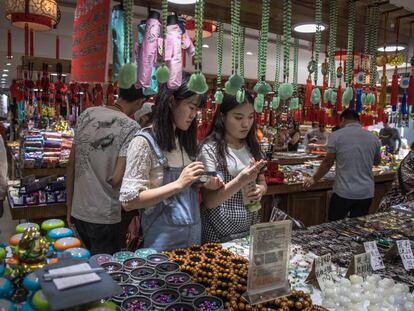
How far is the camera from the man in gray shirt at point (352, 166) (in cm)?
351

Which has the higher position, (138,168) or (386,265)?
(138,168)

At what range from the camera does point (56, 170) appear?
173 inches

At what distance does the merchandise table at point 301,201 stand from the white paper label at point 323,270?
97.7 inches

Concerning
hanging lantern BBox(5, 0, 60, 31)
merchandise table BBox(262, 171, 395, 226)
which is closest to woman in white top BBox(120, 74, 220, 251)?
hanging lantern BBox(5, 0, 60, 31)

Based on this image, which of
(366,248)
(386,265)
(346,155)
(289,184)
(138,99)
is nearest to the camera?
(366,248)

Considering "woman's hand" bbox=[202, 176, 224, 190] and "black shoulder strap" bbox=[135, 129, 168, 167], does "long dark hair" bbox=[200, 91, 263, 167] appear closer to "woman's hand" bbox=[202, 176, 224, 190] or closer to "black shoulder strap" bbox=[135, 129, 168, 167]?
"woman's hand" bbox=[202, 176, 224, 190]

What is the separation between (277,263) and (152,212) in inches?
28.4

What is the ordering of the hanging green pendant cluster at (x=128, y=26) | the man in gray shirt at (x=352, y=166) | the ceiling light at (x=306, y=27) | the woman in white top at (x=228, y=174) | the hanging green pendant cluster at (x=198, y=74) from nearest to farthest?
the hanging green pendant cluster at (x=128, y=26) < the hanging green pendant cluster at (x=198, y=74) < the woman in white top at (x=228, y=174) < the ceiling light at (x=306, y=27) < the man in gray shirt at (x=352, y=166)

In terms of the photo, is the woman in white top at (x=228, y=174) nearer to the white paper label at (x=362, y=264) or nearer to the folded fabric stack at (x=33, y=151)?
the white paper label at (x=362, y=264)

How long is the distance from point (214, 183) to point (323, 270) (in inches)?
25.5

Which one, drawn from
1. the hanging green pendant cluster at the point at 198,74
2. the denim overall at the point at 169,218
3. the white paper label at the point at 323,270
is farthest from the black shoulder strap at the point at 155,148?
the white paper label at the point at 323,270

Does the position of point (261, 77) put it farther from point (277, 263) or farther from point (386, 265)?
point (386, 265)

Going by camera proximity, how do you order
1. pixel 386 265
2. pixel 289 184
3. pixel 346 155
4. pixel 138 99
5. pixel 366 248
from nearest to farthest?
pixel 366 248 < pixel 386 265 < pixel 138 99 < pixel 346 155 < pixel 289 184

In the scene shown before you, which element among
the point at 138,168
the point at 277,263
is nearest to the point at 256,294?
the point at 277,263
